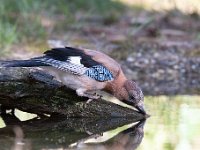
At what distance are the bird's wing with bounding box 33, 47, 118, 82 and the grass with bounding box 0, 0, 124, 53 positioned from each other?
8.45ft

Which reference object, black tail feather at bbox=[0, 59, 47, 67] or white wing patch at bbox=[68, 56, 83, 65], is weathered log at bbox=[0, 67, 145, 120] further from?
white wing patch at bbox=[68, 56, 83, 65]

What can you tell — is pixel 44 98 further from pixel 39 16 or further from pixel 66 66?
pixel 39 16

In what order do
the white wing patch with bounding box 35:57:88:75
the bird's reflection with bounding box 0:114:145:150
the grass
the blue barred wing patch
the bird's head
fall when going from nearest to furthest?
the bird's reflection with bounding box 0:114:145:150 → the white wing patch with bounding box 35:57:88:75 → the blue barred wing patch → the bird's head → the grass

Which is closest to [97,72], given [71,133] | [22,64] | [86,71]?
[86,71]

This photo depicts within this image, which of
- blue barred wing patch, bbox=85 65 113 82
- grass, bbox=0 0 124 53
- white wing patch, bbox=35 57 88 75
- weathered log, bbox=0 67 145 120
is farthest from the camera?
grass, bbox=0 0 124 53

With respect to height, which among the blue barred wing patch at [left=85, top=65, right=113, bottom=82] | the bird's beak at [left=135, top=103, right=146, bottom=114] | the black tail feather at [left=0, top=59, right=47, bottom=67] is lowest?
the bird's beak at [left=135, top=103, right=146, bottom=114]

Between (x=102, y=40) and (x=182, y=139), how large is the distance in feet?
17.0

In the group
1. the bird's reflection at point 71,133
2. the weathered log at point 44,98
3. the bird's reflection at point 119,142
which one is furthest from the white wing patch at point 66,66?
the bird's reflection at point 119,142

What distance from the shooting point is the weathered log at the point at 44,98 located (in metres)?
6.51

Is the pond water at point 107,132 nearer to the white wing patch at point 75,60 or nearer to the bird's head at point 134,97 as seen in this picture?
the bird's head at point 134,97

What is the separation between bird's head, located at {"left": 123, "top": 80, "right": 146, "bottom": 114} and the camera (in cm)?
700

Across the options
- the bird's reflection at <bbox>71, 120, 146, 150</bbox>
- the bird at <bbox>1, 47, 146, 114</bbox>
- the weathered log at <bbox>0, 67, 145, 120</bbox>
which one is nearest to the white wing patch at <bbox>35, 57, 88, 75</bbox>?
the bird at <bbox>1, 47, 146, 114</bbox>

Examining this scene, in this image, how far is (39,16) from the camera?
34.9 feet

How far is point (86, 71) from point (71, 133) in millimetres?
952
